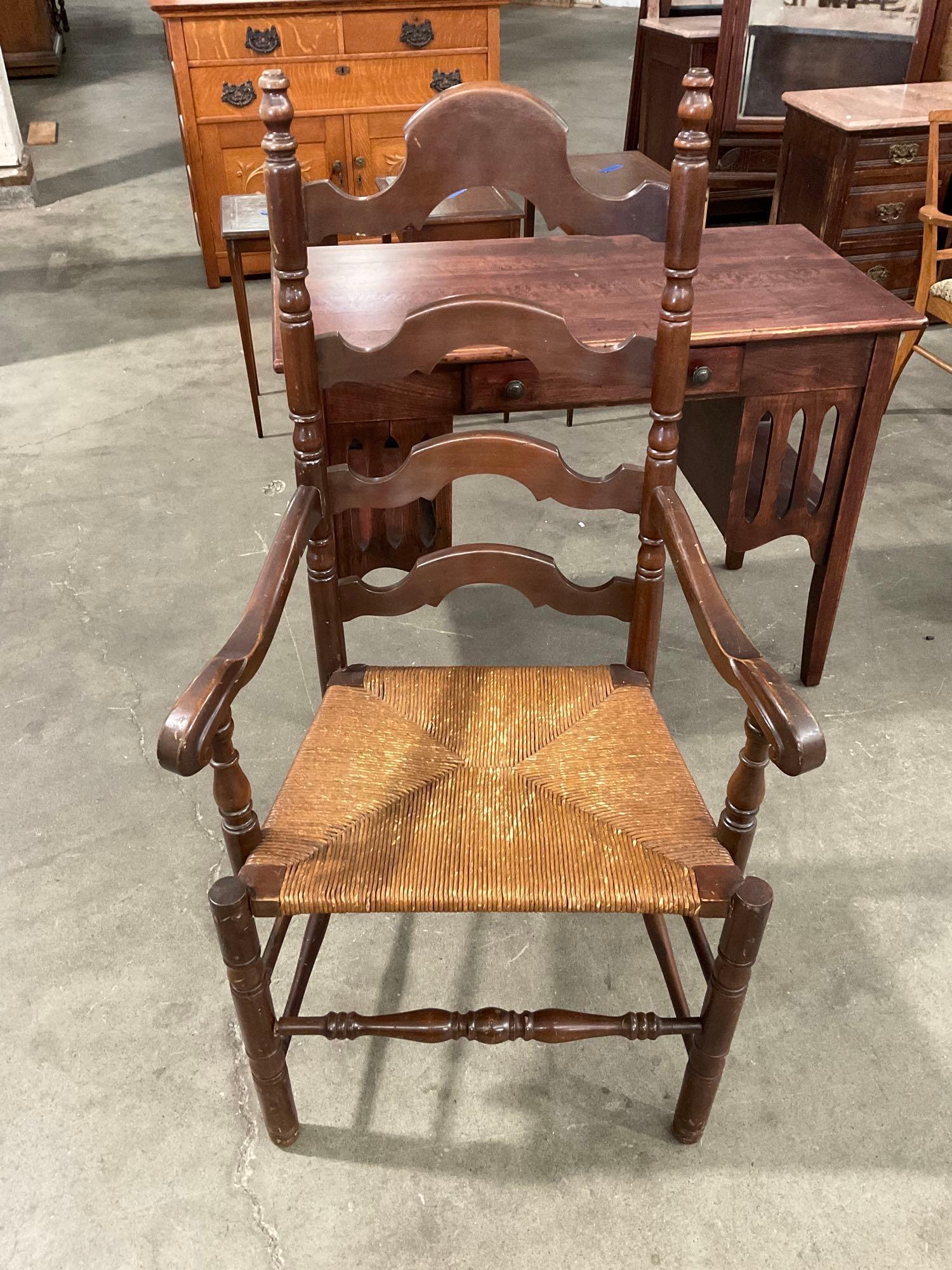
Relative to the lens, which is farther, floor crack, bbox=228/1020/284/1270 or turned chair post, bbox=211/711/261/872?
floor crack, bbox=228/1020/284/1270

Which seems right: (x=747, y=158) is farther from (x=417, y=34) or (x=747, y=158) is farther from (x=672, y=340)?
(x=672, y=340)

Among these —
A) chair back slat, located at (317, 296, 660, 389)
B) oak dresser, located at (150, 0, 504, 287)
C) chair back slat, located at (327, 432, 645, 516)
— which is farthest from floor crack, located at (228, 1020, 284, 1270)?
oak dresser, located at (150, 0, 504, 287)

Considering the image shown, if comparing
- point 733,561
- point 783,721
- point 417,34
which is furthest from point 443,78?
point 783,721

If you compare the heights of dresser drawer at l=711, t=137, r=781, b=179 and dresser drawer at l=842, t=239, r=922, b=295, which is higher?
dresser drawer at l=711, t=137, r=781, b=179

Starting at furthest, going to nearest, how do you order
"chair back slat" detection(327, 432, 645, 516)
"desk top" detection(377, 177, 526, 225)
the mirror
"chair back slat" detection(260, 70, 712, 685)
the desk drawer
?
the mirror
"desk top" detection(377, 177, 526, 225)
the desk drawer
"chair back slat" detection(327, 432, 645, 516)
"chair back slat" detection(260, 70, 712, 685)

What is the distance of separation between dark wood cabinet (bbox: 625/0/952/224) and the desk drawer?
270cm

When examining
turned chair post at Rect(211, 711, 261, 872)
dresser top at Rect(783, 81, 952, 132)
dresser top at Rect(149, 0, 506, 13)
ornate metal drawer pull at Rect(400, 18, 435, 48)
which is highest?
dresser top at Rect(149, 0, 506, 13)

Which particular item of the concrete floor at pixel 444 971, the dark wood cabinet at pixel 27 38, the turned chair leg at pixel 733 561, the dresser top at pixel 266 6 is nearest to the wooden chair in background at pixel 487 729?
the concrete floor at pixel 444 971

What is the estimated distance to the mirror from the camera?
3869 mm

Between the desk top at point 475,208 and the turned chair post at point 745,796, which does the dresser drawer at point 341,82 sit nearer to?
the desk top at point 475,208

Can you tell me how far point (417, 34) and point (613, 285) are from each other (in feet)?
8.51

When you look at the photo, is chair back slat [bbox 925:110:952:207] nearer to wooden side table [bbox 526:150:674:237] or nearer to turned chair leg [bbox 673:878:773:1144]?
wooden side table [bbox 526:150:674:237]

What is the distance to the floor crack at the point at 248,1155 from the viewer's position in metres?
1.28

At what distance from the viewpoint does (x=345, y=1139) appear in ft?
4.53
